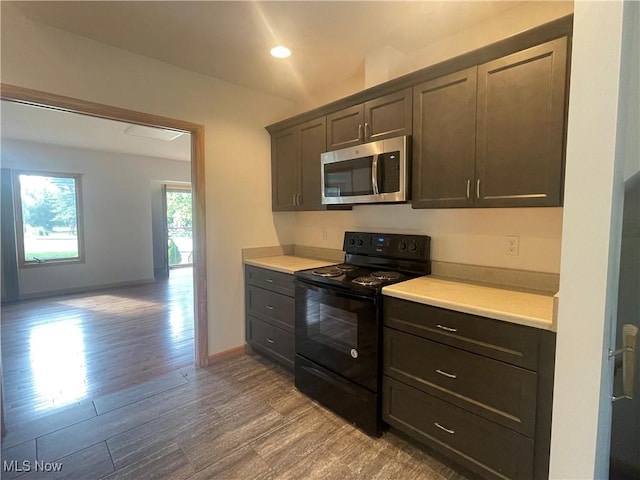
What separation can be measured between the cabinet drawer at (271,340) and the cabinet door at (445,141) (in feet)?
5.10

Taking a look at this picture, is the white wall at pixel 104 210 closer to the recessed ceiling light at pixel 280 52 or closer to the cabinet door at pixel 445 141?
the recessed ceiling light at pixel 280 52

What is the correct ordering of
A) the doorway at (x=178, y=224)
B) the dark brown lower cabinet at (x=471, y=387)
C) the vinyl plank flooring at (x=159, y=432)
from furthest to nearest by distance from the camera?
the doorway at (x=178, y=224) → the vinyl plank flooring at (x=159, y=432) → the dark brown lower cabinet at (x=471, y=387)

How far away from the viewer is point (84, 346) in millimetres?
3311

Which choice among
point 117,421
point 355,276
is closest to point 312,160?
point 355,276

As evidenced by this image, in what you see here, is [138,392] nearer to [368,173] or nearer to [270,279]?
[270,279]

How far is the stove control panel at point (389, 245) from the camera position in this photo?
2285mm

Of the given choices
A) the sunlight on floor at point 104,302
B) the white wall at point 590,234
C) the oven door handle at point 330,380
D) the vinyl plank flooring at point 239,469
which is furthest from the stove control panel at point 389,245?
the sunlight on floor at point 104,302

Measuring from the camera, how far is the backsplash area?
5.92 ft

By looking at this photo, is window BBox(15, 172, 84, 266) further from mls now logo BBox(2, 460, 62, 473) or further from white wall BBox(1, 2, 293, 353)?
mls now logo BBox(2, 460, 62, 473)

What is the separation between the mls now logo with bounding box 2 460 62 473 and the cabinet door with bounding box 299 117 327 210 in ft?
7.63

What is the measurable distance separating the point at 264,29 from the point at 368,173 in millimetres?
1160

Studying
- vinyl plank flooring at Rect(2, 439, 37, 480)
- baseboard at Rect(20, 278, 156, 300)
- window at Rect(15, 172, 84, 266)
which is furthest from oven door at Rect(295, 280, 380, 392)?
window at Rect(15, 172, 84, 266)

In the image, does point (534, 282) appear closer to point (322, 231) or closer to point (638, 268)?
point (638, 268)

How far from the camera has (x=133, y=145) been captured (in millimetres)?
5332
